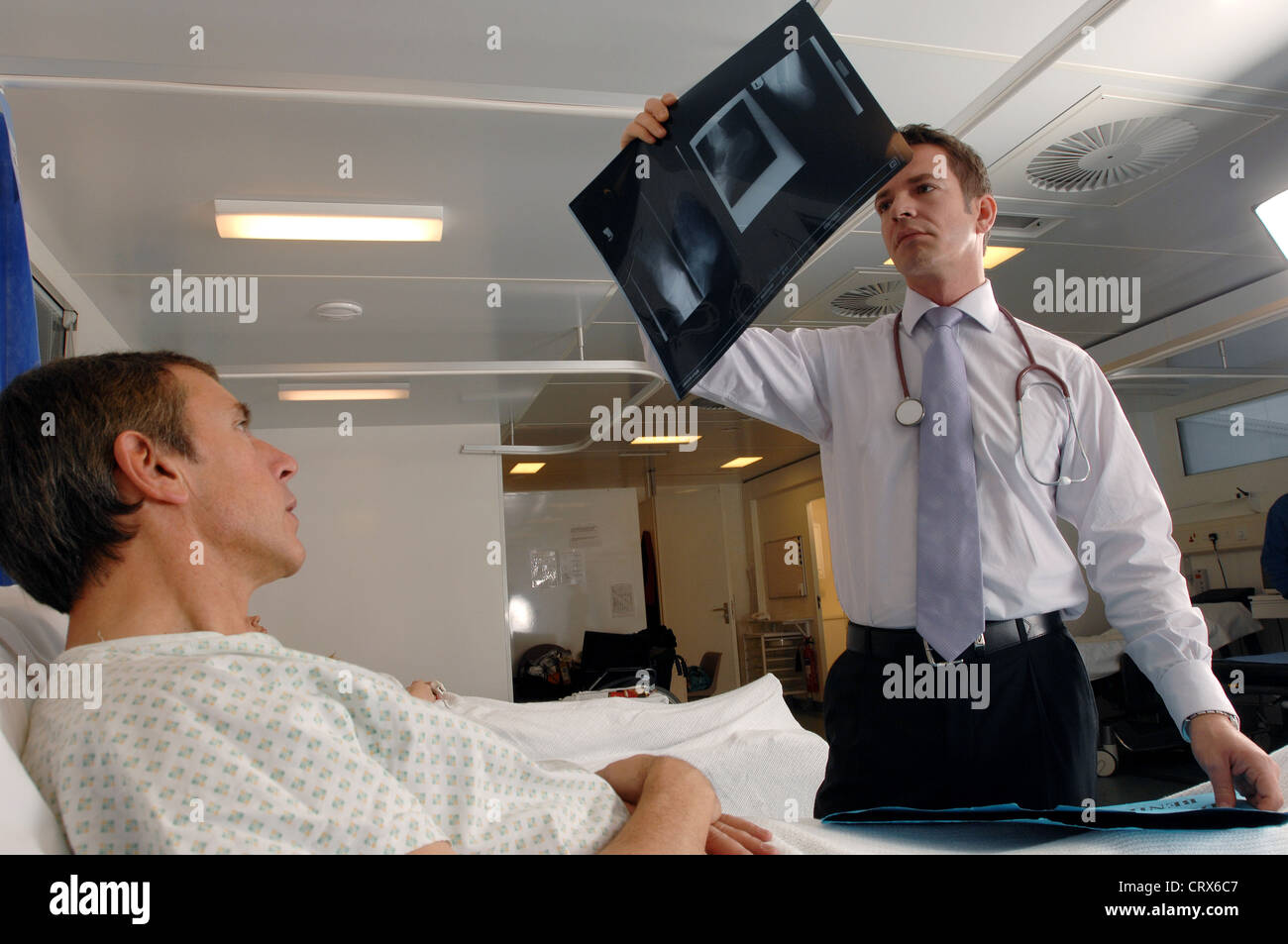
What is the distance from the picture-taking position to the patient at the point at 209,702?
2.73 ft

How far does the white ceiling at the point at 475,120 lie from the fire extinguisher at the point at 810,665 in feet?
21.2

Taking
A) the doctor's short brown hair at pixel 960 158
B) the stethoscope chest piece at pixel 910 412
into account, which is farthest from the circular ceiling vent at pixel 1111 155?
the stethoscope chest piece at pixel 910 412

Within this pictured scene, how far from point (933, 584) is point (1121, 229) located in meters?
3.47

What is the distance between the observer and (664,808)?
109 centimetres

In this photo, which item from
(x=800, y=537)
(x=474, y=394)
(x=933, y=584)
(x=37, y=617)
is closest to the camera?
(x=37, y=617)

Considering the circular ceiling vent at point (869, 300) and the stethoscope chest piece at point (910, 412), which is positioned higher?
the circular ceiling vent at point (869, 300)

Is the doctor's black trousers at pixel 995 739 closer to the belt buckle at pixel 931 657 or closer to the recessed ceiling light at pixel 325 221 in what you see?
the belt buckle at pixel 931 657

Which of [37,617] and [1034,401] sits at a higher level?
[1034,401]

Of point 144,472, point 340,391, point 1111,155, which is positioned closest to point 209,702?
point 144,472

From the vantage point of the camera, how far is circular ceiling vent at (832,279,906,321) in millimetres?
4531

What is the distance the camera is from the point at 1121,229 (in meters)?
4.17

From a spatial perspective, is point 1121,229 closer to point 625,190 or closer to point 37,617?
point 625,190

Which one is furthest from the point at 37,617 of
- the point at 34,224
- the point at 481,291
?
the point at 481,291

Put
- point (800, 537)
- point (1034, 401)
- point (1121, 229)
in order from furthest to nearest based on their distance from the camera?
point (800, 537) → point (1121, 229) → point (1034, 401)
